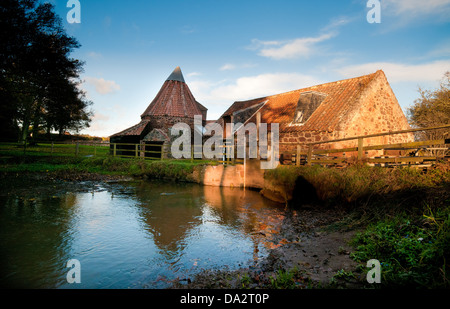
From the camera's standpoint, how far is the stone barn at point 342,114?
46.1ft

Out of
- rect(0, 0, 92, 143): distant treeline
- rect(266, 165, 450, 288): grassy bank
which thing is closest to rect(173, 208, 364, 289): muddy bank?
rect(266, 165, 450, 288): grassy bank

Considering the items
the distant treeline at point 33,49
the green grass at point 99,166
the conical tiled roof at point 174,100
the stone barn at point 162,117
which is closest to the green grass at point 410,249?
the green grass at point 99,166

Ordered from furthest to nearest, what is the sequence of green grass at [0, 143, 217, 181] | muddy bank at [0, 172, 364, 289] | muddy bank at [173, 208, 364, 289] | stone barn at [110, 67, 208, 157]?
stone barn at [110, 67, 208, 157] < green grass at [0, 143, 217, 181] < muddy bank at [0, 172, 364, 289] < muddy bank at [173, 208, 364, 289]

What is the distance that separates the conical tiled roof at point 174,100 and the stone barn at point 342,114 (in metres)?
10.9

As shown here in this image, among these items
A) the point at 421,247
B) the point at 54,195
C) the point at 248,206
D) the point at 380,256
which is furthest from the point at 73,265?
the point at 54,195

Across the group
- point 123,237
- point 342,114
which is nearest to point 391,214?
point 123,237

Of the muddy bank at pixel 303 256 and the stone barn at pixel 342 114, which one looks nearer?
the muddy bank at pixel 303 256

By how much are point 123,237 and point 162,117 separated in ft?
68.1

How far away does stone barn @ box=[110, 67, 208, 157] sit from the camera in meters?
23.5

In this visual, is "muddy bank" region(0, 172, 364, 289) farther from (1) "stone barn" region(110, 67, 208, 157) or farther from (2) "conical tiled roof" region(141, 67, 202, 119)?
(2) "conical tiled roof" region(141, 67, 202, 119)

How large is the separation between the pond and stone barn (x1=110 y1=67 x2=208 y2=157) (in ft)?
45.3

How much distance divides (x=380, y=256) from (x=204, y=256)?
2806 mm

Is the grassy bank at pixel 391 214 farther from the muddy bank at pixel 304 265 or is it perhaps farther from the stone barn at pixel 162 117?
the stone barn at pixel 162 117

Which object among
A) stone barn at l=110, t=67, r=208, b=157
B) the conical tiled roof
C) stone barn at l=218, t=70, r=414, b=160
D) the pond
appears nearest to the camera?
the pond
